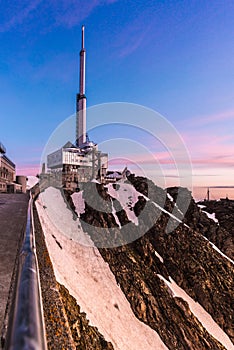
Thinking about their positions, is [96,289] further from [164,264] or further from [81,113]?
[81,113]

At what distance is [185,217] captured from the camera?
46438 mm

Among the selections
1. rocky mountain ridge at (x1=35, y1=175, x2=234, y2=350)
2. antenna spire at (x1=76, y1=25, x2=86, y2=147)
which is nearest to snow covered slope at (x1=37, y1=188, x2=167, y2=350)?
rocky mountain ridge at (x1=35, y1=175, x2=234, y2=350)

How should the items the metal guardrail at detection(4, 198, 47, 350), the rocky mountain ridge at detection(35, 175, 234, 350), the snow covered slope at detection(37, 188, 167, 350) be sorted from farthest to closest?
the rocky mountain ridge at detection(35, 175, 234, 350), the snow covered slope at detection(37, 188, 167, 350), the metal guardrail at detection(4, 198, 47, 350)

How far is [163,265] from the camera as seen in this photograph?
1194 inches

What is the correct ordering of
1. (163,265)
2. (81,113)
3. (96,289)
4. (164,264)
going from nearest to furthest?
(96,289), (163,265), (164,264), (81,113)

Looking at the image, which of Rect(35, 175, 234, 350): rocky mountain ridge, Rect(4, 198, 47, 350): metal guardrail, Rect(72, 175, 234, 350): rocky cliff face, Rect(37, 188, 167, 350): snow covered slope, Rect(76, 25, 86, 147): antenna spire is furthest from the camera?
Rect(76, 25, 86, 147): antenna spire

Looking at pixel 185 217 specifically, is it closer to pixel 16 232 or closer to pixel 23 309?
pixel 16 232

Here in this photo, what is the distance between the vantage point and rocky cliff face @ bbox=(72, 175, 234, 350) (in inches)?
861

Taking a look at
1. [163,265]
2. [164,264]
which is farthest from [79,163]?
[163,265]

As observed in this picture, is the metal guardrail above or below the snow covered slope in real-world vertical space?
above

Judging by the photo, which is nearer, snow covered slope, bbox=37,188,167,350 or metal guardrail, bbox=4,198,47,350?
metal guardrail, bbox=4,198,47,350

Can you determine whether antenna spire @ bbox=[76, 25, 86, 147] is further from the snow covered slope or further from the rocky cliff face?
the snow covered slope

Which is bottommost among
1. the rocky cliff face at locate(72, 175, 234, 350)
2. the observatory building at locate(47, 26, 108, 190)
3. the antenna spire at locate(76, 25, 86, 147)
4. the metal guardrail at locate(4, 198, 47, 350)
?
the rocky cliff face at locate(72, 175, 234, 350)

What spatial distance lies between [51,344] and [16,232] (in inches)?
249
